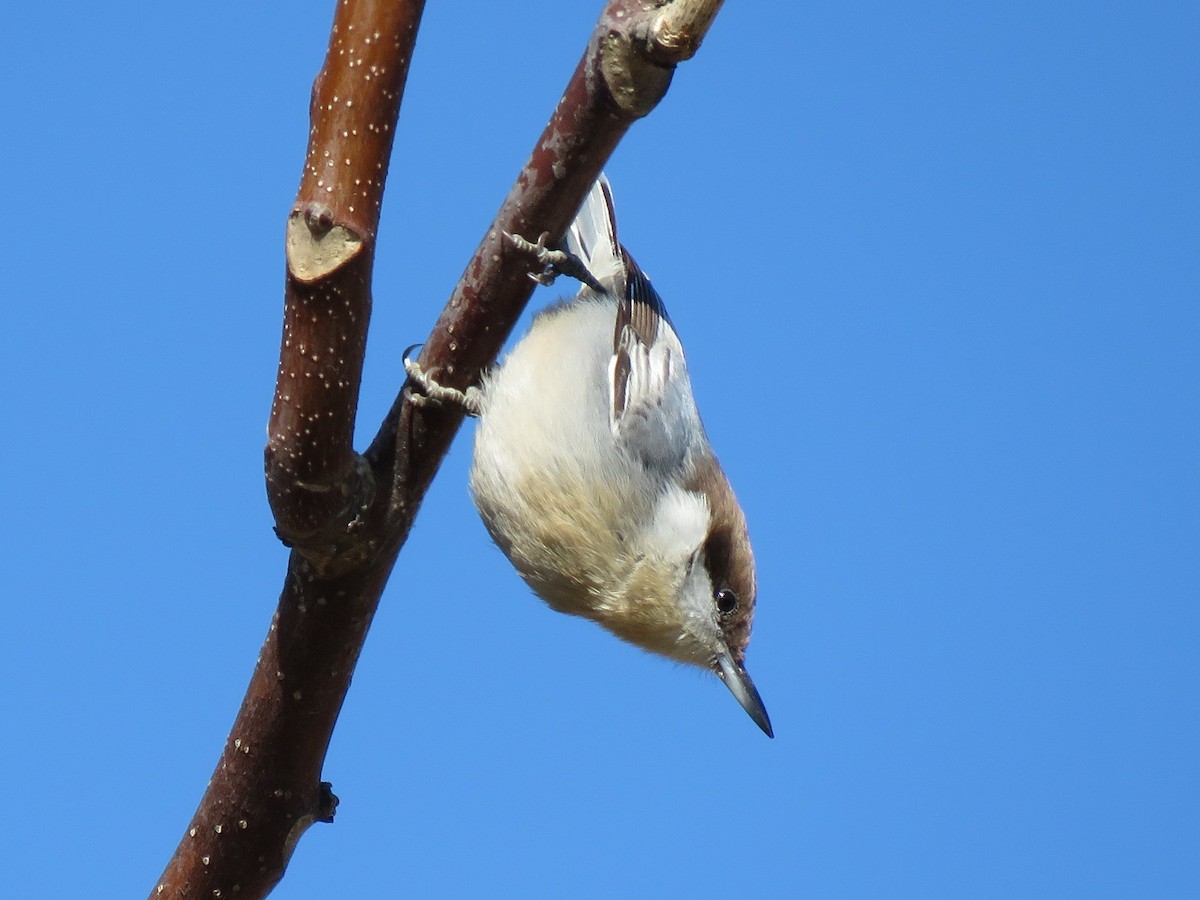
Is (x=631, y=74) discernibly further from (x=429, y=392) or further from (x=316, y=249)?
(x=429, y=392)

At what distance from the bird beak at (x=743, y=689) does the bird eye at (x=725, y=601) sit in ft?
0.45

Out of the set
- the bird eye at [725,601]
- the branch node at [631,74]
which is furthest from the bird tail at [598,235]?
the branch node at [631,74]

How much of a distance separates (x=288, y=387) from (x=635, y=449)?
3.72 ft

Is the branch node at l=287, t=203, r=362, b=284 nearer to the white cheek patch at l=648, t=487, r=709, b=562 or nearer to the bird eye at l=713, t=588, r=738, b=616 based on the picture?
the white cheek patch at l=648, t=487, r=709, b=562

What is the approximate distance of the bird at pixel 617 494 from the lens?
2.85m

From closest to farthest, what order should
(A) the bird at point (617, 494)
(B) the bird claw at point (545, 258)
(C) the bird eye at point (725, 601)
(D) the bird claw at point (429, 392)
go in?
(B) the bird claw at point (545, 258), (D) the bird claw at point (429, 392), (A) the bird at point (617, 494), (C) the bird eye at point (725, 601)

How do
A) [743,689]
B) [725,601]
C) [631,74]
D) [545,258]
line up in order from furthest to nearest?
[743,689] → [725,601] → [545,258] → [631,74]

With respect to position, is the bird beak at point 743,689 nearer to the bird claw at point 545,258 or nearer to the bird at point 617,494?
the bird at point 617,494

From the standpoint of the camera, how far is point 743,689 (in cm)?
323

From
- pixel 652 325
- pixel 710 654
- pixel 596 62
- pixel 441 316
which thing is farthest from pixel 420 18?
pixel 710 654

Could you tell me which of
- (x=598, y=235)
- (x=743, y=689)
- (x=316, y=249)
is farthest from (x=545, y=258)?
(x=598, y=235)

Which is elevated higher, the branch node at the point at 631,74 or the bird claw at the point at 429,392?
the branch node at the point at 631,74

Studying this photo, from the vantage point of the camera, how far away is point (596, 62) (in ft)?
6.24

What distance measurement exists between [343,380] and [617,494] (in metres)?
1.02
